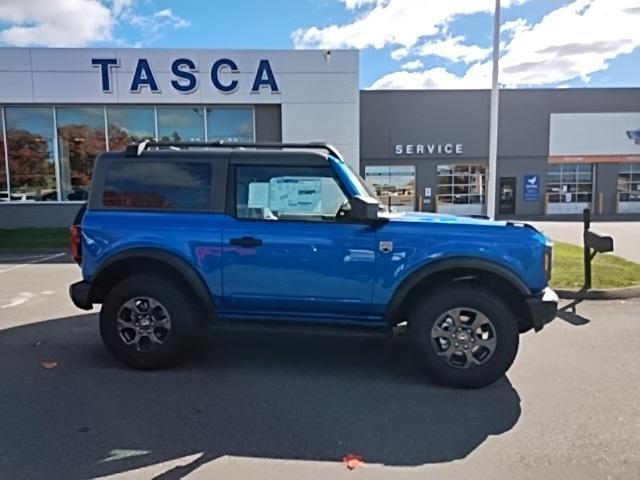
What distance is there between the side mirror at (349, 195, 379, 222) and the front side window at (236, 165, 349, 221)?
0.17 metres

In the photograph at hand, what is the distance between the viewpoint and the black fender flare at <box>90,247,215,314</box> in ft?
14.5

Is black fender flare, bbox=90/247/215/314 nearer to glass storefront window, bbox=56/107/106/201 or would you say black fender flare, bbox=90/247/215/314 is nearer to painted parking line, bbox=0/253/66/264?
painted parking line, bbox=0/253/66/264

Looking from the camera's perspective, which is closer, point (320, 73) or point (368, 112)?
point (320, 73)

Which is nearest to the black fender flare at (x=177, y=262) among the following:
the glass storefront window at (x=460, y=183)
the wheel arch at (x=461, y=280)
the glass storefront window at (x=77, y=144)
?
the wheel arch at (x=461, y=280)

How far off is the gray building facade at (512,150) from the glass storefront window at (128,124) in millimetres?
12037

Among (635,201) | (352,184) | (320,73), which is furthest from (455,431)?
(635,201)

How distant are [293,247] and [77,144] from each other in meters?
16.2

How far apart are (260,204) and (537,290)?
8.66 feet

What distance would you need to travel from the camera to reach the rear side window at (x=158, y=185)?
4.54m

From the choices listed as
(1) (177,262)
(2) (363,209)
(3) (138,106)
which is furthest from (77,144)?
(2) (363,209)

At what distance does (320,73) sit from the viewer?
16.8 m

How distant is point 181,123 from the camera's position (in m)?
17.3

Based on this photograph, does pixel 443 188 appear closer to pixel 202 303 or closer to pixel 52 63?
pixel 52 63

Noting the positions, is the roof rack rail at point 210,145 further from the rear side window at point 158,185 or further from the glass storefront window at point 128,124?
the glass storefront window at point 128,124
